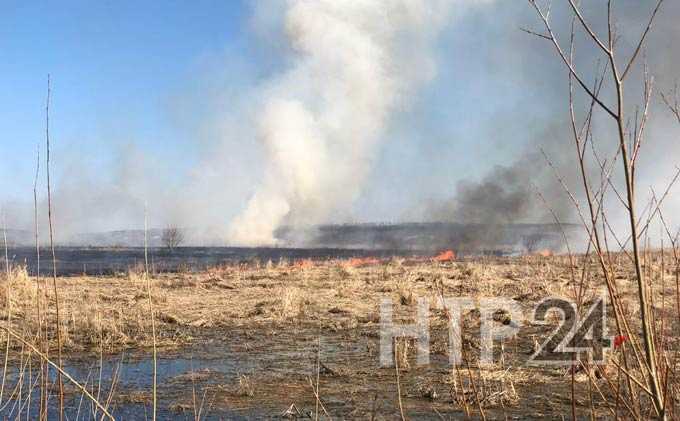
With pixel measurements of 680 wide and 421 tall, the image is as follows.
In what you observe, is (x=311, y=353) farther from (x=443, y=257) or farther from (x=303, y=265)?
(x=443, y=257)

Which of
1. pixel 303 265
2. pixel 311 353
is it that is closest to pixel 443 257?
pixel 303 265

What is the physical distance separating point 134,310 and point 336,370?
6757 millimetres

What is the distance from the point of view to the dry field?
6.12 metres

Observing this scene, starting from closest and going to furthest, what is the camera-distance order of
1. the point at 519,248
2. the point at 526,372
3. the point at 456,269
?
the point at 526,372 < the point at 456,269 < the point at 519,248

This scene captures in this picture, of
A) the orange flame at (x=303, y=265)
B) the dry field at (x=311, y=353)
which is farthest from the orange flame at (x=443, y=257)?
the dry field at (x=311, y=353)

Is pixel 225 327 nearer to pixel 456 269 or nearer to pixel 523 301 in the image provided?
pixel 523 301

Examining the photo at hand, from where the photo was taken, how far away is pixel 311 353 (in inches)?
368

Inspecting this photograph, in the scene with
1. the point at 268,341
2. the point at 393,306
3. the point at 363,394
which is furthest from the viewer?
the point at 393,306

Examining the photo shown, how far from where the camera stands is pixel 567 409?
253 inches

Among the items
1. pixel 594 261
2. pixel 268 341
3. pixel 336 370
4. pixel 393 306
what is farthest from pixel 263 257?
pixel 336 370

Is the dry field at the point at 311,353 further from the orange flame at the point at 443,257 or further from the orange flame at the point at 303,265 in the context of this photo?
the orange flame at the point at 443,257

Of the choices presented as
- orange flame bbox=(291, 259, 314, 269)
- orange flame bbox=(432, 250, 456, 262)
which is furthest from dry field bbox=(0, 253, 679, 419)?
orange flame bbox=(432, 250, 456, 262)

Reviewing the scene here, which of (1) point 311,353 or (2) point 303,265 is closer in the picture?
(1) point 311,353

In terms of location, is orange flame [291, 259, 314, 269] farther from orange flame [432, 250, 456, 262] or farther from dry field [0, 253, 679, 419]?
dry field [0, 253, 679, 419]
